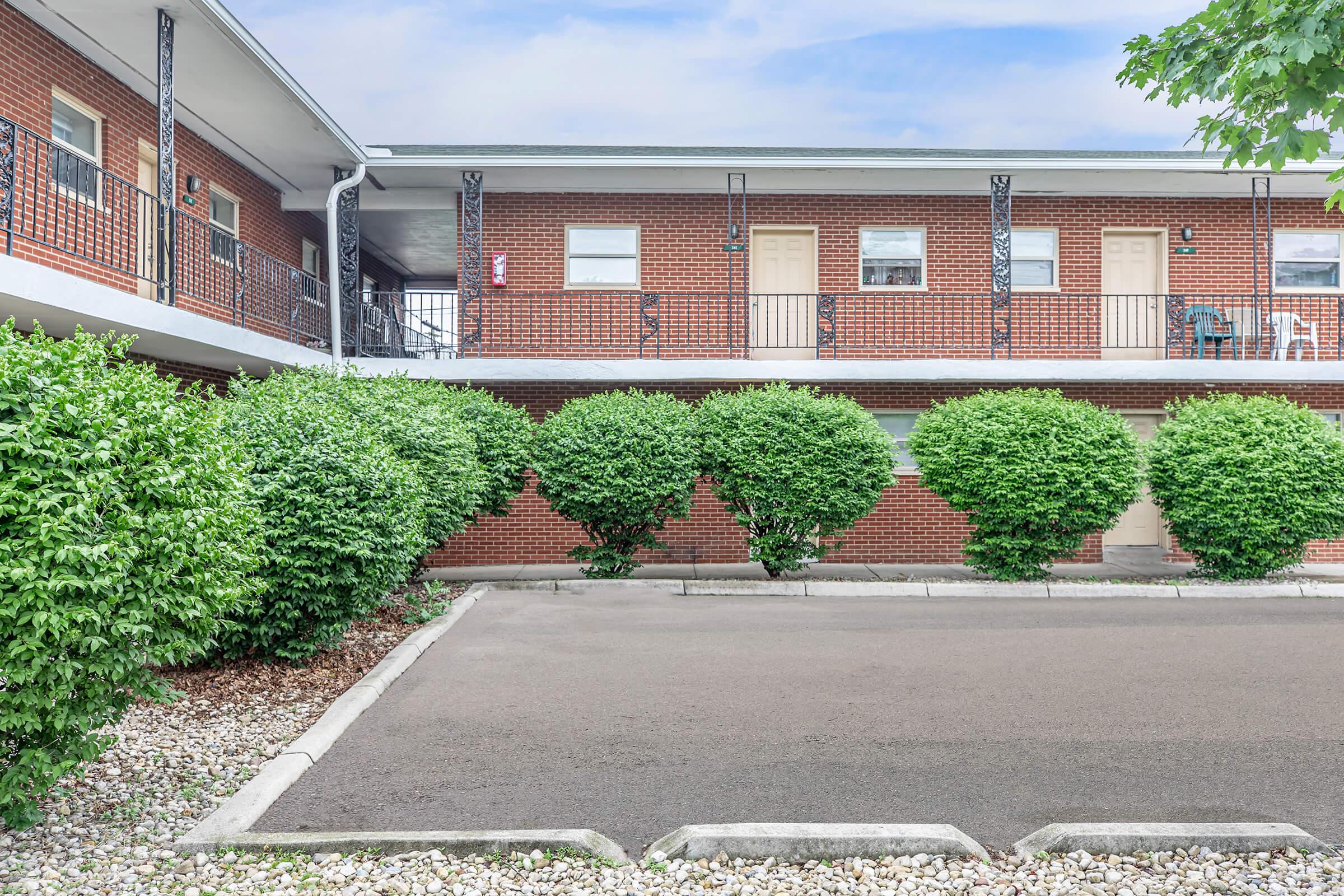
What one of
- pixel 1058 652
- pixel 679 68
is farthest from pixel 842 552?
pixel 679 68

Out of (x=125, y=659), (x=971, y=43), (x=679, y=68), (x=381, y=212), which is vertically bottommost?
(x=125, y=659)

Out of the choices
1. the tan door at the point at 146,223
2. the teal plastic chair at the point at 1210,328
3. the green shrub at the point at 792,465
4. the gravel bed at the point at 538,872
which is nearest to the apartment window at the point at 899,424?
the green shrub at the point at 792,465

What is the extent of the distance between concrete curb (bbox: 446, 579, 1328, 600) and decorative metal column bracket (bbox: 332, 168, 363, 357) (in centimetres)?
500

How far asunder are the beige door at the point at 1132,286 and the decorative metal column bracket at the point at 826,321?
4.33m

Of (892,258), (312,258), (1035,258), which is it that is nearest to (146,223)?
(312,258)

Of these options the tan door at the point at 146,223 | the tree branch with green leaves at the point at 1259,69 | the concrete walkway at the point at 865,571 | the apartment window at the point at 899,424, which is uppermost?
the tan door at the point at 146,223

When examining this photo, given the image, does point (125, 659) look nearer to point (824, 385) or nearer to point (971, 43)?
point (824, 385)

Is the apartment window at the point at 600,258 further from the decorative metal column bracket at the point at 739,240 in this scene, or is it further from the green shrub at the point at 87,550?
the green shrub at the point at 87,550

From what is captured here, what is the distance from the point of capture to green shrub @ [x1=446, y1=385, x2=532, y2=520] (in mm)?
10281

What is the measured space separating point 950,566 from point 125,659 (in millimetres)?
11356

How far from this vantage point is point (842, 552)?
42.8 feet

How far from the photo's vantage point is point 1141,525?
45.4 ft

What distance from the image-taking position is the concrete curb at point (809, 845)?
3268 millimetres

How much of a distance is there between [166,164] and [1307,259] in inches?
630
